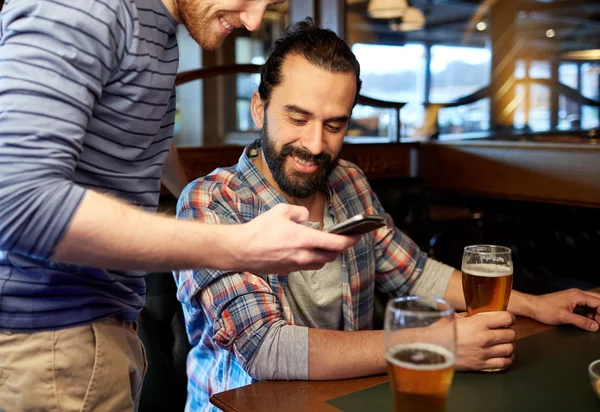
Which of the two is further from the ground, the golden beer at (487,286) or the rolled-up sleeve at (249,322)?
the golden beer at (487,286)

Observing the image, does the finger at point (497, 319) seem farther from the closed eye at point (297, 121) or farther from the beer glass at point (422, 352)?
the closed eye at point (297, 121)

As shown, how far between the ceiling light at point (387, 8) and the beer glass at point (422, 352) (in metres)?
5.50

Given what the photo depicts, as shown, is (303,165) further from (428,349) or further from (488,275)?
(428,349)

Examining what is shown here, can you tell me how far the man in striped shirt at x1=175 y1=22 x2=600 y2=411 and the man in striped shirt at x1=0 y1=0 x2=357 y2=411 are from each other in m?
0.23

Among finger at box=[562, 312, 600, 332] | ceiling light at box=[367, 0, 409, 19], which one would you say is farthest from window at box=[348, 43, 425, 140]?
finger at box=[562, 312, 600, 332]

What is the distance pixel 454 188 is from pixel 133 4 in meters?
3.39

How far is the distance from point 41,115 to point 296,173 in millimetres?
903

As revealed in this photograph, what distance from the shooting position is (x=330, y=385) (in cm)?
124

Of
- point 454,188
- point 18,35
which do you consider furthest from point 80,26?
point 454,188

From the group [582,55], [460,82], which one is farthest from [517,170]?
[460,82]

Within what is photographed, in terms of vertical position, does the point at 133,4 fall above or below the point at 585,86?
below

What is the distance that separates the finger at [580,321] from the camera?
1506 mm

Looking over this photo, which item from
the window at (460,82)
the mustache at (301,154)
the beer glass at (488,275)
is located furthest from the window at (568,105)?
the beer glass at (488,275)

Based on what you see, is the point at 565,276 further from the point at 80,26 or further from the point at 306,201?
the point at 80,26
